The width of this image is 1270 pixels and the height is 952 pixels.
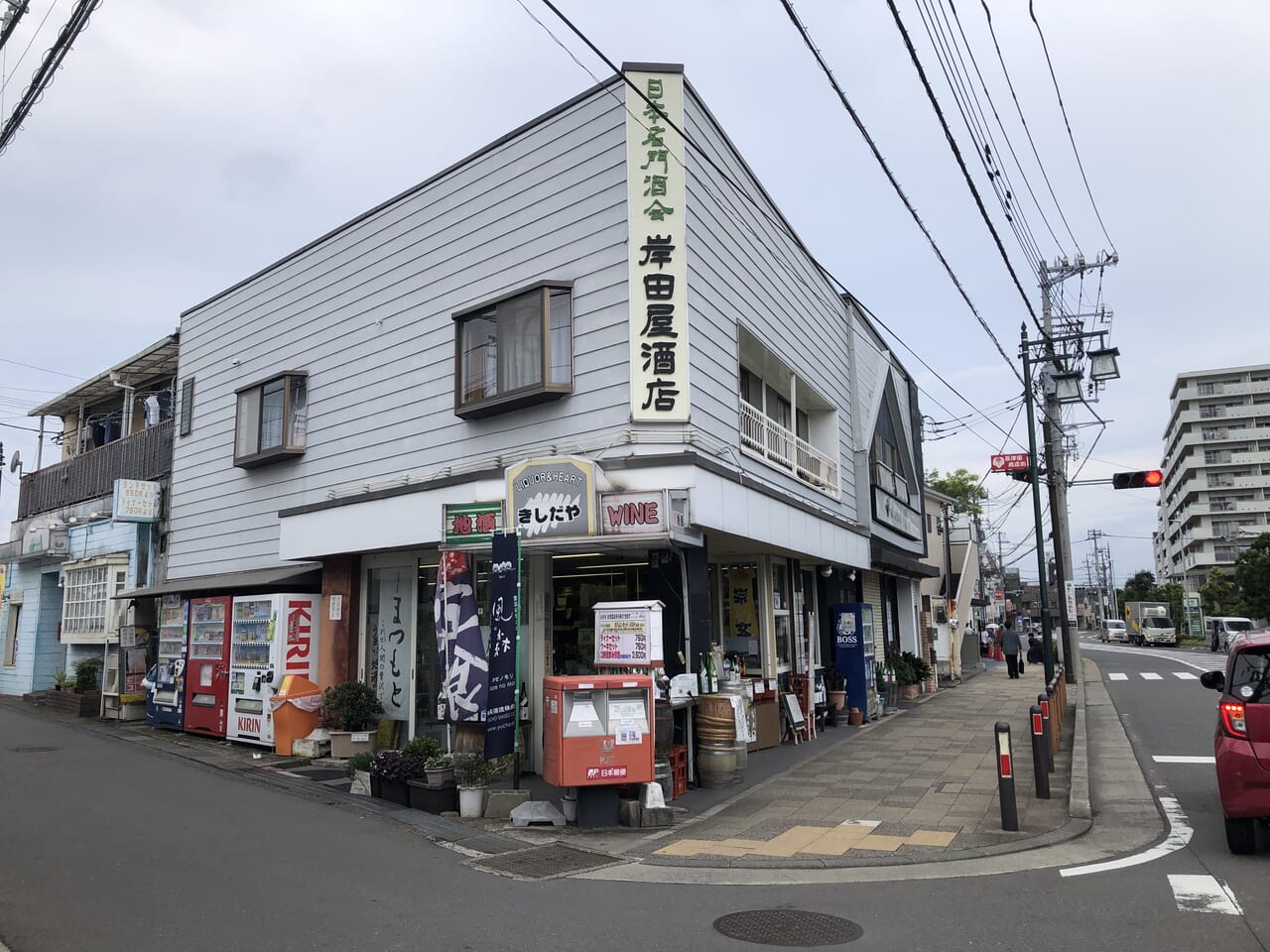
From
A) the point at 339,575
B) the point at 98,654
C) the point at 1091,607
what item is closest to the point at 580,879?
the point at 339,575

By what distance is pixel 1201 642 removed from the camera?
5944 cm

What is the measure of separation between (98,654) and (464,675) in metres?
15.4

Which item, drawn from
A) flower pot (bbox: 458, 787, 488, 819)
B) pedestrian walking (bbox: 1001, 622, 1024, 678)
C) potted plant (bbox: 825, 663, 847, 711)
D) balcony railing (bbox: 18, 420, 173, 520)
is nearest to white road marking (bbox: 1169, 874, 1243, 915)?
flower pot (bbox: 458, 787, 488, 819)

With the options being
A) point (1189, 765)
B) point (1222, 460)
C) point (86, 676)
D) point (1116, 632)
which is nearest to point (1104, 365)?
point (1189, 765)

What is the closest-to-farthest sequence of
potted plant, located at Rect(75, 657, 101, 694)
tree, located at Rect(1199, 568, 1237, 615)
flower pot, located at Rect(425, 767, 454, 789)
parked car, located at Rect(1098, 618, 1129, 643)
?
flower pot, located at Rect(425, 767, 454, 789), potted plant, located at Rect(75, 657, 101, 694), tree, located at Rect(1199, 568, 1237, 615), parked car, located at Rect(1098, 618, 1129, 643)

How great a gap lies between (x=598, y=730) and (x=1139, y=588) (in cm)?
11156

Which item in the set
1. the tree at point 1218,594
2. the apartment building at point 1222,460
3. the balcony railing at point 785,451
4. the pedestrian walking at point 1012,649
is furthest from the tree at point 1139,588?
the balcony railing at point 785,451

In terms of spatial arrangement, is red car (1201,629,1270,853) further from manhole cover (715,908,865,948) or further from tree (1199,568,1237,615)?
tree (1199,568,1237,615)

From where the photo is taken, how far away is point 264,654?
1426 centimetres

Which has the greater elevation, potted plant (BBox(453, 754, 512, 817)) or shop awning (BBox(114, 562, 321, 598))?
shop awning (BBox(114, 562, 321, 598))

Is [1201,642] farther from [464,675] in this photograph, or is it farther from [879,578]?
[464,675]

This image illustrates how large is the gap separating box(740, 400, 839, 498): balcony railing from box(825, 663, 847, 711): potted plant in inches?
135

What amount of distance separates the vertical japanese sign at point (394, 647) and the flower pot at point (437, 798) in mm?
3639

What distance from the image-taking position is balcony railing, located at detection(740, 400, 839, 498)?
43.3ft
